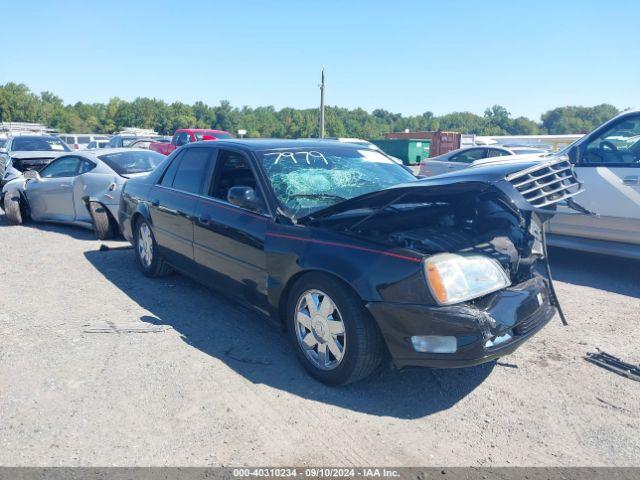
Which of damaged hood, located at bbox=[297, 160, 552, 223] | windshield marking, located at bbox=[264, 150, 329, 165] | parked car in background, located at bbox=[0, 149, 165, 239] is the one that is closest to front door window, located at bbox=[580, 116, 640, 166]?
damaged hood, located at bbox=[297, 160, 552, 223]

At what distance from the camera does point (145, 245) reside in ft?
19.5

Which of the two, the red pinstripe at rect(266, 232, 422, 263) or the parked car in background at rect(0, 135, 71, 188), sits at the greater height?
the parked car in background at rect(0, 135, 71, 188)

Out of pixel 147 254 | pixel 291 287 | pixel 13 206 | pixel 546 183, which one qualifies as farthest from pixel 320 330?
pixel 13 206

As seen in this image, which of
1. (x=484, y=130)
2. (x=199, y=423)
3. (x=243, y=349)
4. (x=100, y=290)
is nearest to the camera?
(x=199, y=423)

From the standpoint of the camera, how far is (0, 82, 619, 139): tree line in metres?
81.7

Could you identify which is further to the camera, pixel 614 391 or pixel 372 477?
pixel 614 391

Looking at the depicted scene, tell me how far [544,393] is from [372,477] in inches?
57.6

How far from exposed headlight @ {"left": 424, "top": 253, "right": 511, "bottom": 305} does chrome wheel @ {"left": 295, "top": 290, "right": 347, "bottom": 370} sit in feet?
2.14

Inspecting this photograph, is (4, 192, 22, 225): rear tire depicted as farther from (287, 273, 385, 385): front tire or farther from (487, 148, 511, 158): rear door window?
(487, 148, 511, 158): rear door window

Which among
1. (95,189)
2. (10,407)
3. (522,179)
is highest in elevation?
(522,179)

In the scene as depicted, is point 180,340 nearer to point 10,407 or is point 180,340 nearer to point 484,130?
point 10,407

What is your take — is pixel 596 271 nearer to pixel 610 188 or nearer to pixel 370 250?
pixel 610 188

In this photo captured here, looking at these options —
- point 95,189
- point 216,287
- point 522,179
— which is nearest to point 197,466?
point 216,287

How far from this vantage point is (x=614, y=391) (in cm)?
341
